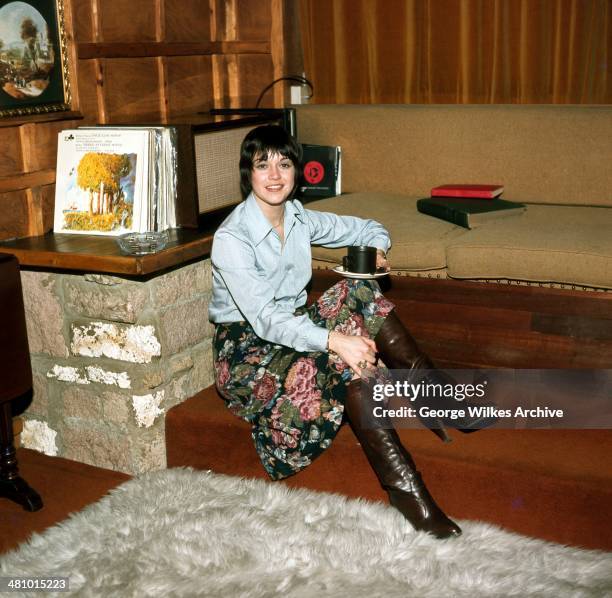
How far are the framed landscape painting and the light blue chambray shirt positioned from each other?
72cm

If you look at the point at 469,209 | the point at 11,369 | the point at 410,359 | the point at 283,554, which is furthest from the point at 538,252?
the point at 11,369

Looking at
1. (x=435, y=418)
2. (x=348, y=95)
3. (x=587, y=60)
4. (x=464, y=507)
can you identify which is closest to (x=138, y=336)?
(x=435, y=418)

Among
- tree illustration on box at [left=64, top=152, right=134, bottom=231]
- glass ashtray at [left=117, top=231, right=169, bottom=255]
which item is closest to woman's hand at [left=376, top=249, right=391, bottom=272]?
glass ashtray at [left=117, top=231, right=169, bottom=255]

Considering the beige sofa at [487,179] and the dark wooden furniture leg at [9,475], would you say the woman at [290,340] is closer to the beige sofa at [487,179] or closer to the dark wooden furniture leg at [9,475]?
the beige sofa at [487,179]

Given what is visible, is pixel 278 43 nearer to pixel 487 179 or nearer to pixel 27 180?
pixel 487 179

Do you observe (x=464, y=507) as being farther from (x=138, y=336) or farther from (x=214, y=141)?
(x=214, y=141)

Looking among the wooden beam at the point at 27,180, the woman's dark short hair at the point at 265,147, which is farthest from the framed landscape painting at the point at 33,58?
the woman's dark short hair at the point at 265,147

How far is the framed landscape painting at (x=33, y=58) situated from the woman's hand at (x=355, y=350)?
117cm

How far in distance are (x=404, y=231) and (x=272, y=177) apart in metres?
0.56

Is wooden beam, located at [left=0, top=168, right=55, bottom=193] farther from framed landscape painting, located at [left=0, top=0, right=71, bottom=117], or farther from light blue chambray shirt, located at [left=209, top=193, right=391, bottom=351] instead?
light blue chambray shirt, located at [left=209, top=193, right=391, bottom=351]

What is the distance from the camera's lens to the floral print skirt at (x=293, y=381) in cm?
197

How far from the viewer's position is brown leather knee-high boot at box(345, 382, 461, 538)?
1885 millimetres

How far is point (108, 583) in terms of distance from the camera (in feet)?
5.75

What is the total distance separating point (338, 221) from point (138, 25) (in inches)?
40.5
